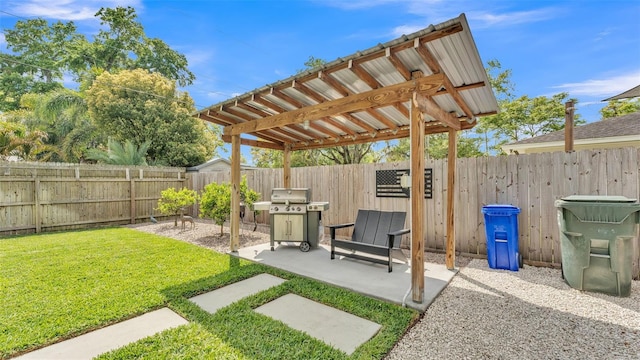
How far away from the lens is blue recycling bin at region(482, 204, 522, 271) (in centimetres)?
404

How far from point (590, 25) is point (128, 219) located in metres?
14.8

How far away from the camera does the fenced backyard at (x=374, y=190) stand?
12.7ft

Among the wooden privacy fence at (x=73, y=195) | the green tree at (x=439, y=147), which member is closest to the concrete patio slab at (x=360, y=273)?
the wooden privacy fence at (x=73, y=195)

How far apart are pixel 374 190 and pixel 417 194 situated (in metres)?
3.04

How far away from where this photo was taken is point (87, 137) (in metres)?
15.0

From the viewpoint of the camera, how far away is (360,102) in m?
3.41

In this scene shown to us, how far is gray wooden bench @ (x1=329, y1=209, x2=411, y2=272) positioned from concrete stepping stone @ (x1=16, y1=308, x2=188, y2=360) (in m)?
2.55

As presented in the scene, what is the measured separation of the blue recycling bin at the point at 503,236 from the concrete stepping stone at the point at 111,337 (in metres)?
4.27

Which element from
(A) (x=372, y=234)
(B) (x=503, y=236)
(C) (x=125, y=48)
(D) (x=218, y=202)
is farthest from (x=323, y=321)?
(C) (x=125, y=48)

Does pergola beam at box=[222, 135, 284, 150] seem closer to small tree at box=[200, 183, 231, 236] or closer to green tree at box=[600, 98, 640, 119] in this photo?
small tree at box=[200, 183, 231, 236]

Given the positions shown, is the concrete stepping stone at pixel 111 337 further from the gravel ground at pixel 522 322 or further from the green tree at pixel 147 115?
the green tree at pixel 147 115

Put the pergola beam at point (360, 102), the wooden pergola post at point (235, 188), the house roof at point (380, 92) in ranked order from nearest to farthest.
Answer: the house roof at point (380, 92), the pergola beam at point (360, 102), the wooden pergola post at point (235, 188)

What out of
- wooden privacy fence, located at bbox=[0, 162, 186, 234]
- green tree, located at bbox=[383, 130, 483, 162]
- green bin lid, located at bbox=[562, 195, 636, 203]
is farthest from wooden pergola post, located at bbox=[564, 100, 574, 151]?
wooden privacy fence, located at bbox=[0, 162, 186, 234]

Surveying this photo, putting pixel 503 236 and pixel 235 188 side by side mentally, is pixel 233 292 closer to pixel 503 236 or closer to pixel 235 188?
pixel 235 188
